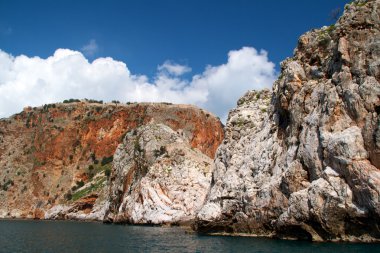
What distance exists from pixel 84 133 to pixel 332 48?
367 ft

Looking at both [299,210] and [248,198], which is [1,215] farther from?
[299,210]

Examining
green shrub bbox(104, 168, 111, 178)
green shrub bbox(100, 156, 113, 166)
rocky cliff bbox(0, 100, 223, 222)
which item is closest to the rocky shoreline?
green shrub bbox(104, 168, 111, 178)

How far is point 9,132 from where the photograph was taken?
149m

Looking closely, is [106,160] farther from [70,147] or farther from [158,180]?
[158,180]

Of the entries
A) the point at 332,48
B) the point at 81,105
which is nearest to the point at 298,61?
the point at 332,48

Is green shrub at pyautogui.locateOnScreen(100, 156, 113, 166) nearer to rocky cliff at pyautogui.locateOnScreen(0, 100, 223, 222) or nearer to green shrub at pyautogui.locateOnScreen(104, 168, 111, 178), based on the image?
rocky cliff at pyautogui.locateOnScreen(0, 100, 223, 222)

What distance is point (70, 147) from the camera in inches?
5600

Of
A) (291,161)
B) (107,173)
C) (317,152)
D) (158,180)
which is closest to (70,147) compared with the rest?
(107,173)

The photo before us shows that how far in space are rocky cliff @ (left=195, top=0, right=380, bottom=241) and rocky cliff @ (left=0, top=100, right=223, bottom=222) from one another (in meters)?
68.1

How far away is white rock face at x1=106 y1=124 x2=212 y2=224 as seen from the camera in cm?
8094

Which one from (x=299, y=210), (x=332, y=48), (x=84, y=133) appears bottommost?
(x=299, y=210)

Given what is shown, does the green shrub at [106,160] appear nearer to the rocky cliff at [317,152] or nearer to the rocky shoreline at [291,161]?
the rocky shoreline at [291,161]

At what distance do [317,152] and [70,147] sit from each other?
372 ft

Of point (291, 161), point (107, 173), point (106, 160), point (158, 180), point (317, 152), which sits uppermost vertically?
point (106, 160)
